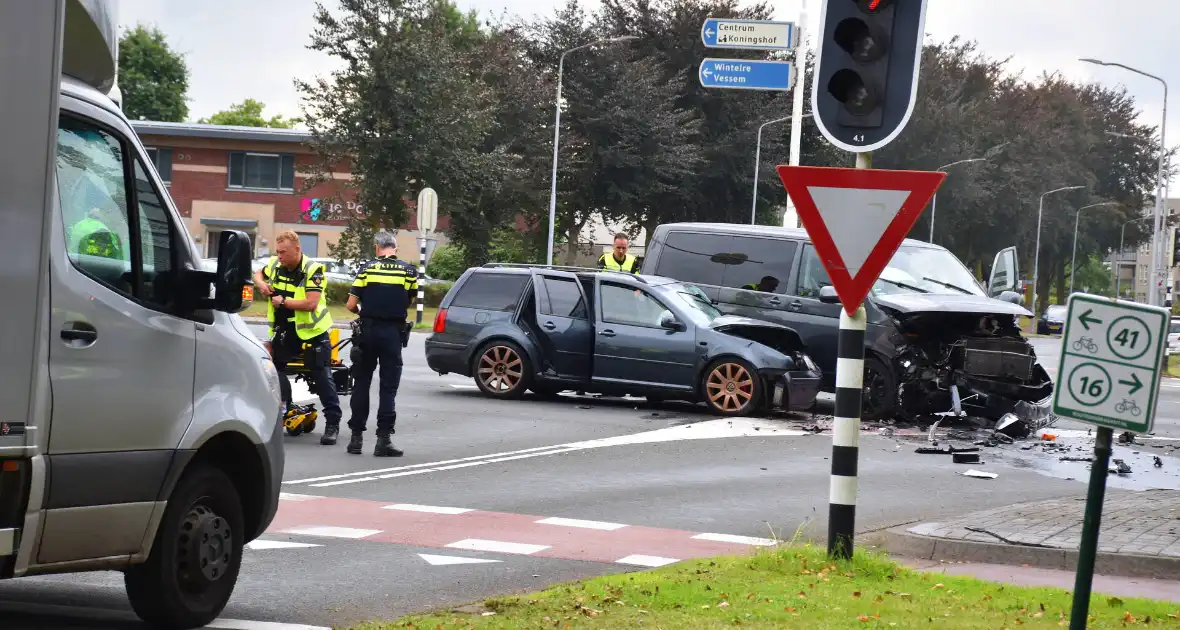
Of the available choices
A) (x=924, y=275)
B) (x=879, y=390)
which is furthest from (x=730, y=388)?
(x=924, y=275)

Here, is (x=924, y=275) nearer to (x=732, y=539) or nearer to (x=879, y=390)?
(x=879, y=390)

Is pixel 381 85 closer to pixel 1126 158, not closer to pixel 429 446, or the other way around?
pixel 429 446

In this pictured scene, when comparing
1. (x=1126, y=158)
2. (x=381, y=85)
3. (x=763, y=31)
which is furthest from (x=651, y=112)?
(x=1126, y=158)

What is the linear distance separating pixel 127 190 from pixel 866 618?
3.38 meters

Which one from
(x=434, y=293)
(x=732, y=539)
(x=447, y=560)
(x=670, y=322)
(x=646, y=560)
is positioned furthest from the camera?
(x=434, y=293)

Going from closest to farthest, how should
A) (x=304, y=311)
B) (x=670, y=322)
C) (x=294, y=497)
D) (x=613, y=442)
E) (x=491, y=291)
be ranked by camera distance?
(x=294, y=497) → (x=304, y=311) → (x=613, y=442) → (x=670, y=322) → (x=491, y=291)

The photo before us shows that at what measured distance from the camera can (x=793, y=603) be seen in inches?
266

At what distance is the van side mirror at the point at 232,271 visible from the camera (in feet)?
20.0

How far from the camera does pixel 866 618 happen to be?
21.3ft

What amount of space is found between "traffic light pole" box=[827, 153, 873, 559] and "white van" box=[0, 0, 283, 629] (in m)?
2.72

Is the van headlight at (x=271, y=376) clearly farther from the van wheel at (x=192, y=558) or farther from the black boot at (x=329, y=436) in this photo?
the black boot at (x=329, y=436)

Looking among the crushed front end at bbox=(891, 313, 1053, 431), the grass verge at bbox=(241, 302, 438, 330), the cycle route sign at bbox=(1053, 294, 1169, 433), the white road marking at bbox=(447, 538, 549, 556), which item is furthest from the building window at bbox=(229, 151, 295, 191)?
the cycle route sign at bbox=(1053, 294, 1169, 433)

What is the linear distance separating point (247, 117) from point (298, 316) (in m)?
86.1

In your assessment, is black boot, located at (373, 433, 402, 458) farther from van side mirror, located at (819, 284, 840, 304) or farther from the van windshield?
the van windshield
